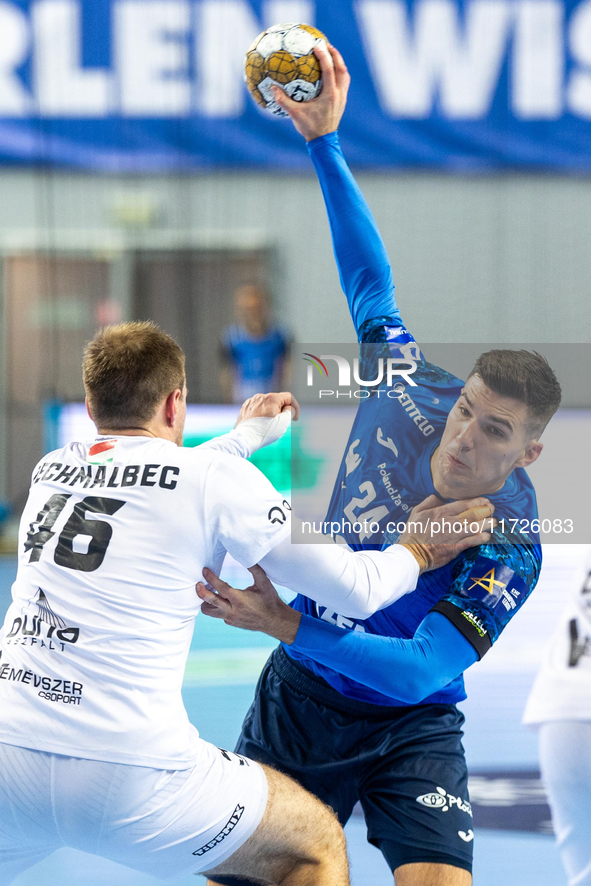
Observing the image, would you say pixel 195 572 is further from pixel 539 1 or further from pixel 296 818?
pixel 539 1

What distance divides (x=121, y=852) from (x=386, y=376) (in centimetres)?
152

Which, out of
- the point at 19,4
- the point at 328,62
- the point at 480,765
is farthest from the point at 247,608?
the point at 19,4

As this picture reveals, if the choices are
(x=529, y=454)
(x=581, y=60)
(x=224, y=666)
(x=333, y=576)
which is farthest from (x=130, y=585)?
(x=581, y=60)

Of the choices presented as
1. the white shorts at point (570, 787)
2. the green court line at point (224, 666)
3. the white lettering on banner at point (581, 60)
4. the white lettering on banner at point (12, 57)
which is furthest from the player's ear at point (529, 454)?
the white lettering on banner at point (12, 57)

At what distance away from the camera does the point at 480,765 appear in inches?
143

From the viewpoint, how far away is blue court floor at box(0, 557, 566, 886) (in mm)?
2932

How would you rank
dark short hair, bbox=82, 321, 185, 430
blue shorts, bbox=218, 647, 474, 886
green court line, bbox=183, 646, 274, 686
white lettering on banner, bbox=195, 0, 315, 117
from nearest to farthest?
dark short hair, bbox=82, 321, 185, 430
blue shorts, bbox=218, 647, 474, 886
green court line, bbox=183, 646, 274, 686
white lettering on banner, bbox=195, 0, 315, 117

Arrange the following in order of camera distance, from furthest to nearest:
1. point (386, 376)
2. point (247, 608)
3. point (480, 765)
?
point (480, 765) → point (386, 376) → point (247, 608)

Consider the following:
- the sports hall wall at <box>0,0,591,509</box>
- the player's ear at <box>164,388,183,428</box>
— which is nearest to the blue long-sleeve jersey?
the player's ear at <box>164,388,183,428</box>

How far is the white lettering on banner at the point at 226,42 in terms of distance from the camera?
759 centimetres

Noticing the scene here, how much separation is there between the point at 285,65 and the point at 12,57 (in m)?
5.98

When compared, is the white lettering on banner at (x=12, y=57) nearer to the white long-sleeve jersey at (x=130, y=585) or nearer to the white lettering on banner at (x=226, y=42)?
the white lettering on banner at (x=226, y=42)

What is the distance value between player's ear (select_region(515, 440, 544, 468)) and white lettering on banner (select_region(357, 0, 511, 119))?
615cm

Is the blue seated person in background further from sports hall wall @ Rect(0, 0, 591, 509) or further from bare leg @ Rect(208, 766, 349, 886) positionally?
bare leg @ Rect(208, 766, 349, 886)
